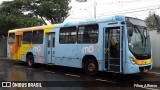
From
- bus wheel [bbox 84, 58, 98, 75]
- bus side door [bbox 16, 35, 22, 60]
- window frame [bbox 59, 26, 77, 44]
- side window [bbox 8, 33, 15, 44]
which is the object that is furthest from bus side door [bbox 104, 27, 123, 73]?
side window [bbox 8, 33, 15, 44]

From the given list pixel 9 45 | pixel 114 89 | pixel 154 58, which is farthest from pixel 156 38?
pixel 9 45

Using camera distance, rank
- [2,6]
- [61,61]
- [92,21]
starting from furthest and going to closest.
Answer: [2,6]
[61,61]
[92,21]

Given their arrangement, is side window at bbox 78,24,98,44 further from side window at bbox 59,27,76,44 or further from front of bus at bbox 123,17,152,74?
front of bus at bbox 123,17,152,74

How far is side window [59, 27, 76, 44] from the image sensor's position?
48.1 feet

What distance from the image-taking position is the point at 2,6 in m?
30.2

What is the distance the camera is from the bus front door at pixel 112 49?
39.5 feet

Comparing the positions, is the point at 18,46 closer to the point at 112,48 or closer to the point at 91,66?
the point at 91,66

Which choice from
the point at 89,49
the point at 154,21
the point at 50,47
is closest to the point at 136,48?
the point at 89,49

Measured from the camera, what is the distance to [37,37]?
704 inches

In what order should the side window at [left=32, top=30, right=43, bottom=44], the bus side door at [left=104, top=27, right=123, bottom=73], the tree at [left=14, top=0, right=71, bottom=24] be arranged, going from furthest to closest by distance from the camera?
the tree at [left=14, top=0, right=71, bottom=24] → the side window at [left=32, top=30, right=43, bottom=44] → the bus side door at [left=104, top=27, right=123, bottom=73]

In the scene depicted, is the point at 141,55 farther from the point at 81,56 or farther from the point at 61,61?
the point at 61,61

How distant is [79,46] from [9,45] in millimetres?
9043

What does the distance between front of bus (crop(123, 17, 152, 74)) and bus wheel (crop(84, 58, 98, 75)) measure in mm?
2014

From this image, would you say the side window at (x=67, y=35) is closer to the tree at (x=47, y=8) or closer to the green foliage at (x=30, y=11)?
the green foliage at (x=30, y=11)
